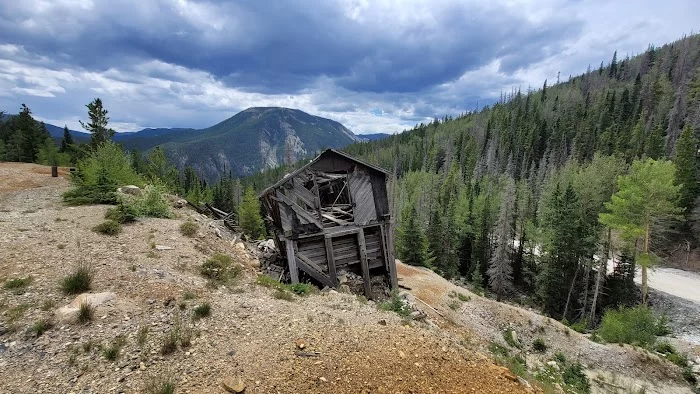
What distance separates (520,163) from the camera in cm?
9269

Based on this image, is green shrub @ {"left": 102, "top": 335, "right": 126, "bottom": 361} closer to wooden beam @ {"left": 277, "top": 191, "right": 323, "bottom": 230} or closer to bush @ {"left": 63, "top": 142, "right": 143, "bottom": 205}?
wooden beam @ {"left": 277, "top": 191, "right": 323, "bottom": 230}

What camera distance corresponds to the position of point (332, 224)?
57.7 feet

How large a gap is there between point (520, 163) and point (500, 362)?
317 ft

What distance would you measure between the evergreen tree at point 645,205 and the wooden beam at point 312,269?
22849 mm

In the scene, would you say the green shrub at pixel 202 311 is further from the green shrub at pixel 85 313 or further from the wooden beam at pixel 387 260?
the wooden beam at pixel 387 260

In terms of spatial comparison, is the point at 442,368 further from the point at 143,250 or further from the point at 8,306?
the point at 143,250

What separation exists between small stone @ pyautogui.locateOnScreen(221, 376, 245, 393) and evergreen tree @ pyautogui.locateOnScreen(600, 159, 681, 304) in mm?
29175

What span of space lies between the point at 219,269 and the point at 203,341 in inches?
183

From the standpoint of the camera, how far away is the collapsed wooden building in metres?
16.0

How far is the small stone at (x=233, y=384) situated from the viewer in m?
5.21

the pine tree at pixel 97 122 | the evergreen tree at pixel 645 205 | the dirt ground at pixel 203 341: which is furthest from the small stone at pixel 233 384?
the pine tree at pixel 97 122

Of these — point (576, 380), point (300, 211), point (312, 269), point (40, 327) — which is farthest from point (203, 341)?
point (576, 380)

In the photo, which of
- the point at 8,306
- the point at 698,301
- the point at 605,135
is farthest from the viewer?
the point at 605,135

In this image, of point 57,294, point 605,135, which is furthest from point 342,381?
point 605,135
